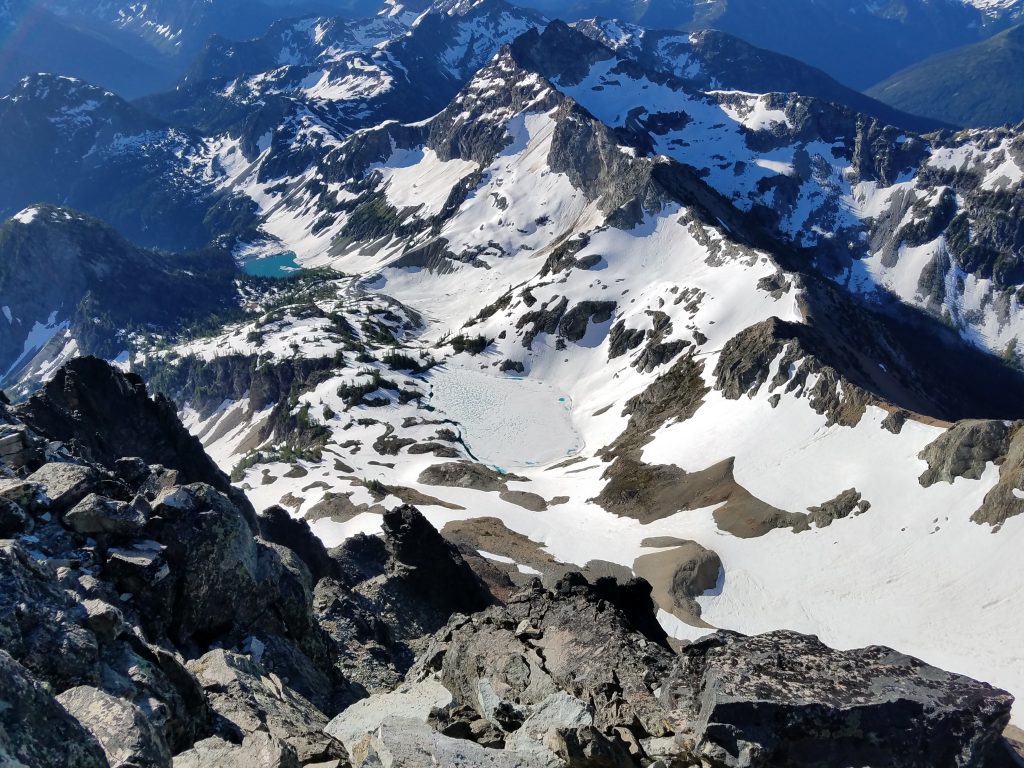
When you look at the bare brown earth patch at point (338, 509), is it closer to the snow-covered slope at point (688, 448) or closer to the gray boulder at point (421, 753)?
the snow-covered slope at point (688, 448)

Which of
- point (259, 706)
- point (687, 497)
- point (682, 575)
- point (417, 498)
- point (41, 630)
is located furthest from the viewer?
point (417, 498)

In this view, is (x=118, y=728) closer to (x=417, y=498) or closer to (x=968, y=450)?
(x=968, y=450)

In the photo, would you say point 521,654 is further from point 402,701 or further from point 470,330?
point 470,330

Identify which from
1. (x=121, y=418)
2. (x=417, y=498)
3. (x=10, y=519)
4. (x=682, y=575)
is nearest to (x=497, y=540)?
(x=417, y=498)

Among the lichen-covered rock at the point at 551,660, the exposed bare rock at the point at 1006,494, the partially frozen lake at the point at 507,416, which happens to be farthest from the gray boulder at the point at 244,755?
the partially frozen lake at the point at 507,416

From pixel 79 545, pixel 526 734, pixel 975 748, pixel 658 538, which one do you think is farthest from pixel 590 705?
pixel 658 538

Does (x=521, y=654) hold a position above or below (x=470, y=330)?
above
